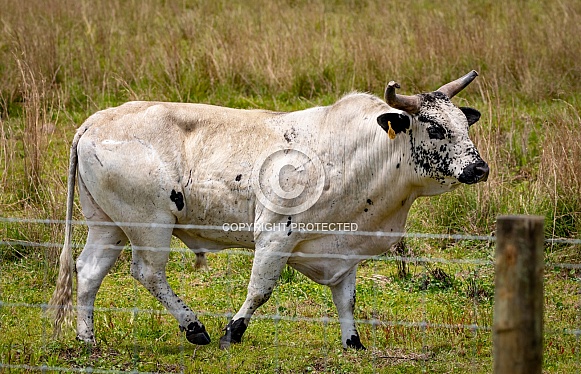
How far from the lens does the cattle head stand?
612 cm

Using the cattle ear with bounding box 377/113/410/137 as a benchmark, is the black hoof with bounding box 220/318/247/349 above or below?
below

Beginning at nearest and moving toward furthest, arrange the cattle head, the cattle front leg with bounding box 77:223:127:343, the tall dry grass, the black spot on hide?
the cattle head → the black spot on hide → the cattle front leg with bounding box 77:223:127:343 → the tall dry grass

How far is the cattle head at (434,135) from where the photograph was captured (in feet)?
20.1

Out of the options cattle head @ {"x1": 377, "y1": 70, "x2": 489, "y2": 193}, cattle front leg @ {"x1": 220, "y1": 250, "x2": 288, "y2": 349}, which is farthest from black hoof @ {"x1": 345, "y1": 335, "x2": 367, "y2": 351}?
cattle head @ {"x1": 377, "y1": 70, "x2": 489, "y2": 193}

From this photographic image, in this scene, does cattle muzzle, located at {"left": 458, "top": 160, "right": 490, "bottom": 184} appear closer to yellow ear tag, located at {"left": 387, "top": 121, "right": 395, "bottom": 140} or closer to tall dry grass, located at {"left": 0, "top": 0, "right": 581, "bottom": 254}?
yellow ear tag, located at {"left": 387, "top": 121, "right": 395, "bottom": 140}

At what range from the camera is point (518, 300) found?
3.79 meters

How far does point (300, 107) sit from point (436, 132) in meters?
5.71

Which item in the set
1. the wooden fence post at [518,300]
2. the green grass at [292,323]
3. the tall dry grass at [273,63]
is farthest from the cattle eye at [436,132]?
the tall dry grass at [273,63]

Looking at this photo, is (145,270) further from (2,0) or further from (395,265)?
(2,0)

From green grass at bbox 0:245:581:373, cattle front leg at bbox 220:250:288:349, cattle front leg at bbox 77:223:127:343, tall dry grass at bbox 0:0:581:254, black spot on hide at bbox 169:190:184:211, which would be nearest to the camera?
green grass at bbox 0:245:581:373

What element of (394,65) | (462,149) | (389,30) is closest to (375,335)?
(462,149)

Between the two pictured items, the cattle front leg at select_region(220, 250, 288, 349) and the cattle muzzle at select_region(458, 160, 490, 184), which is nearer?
the cattle muzzle at select_region(458, 160, 490, 184)

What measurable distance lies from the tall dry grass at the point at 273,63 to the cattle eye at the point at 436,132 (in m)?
3.08

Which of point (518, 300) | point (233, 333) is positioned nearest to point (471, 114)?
point (233, 333)
